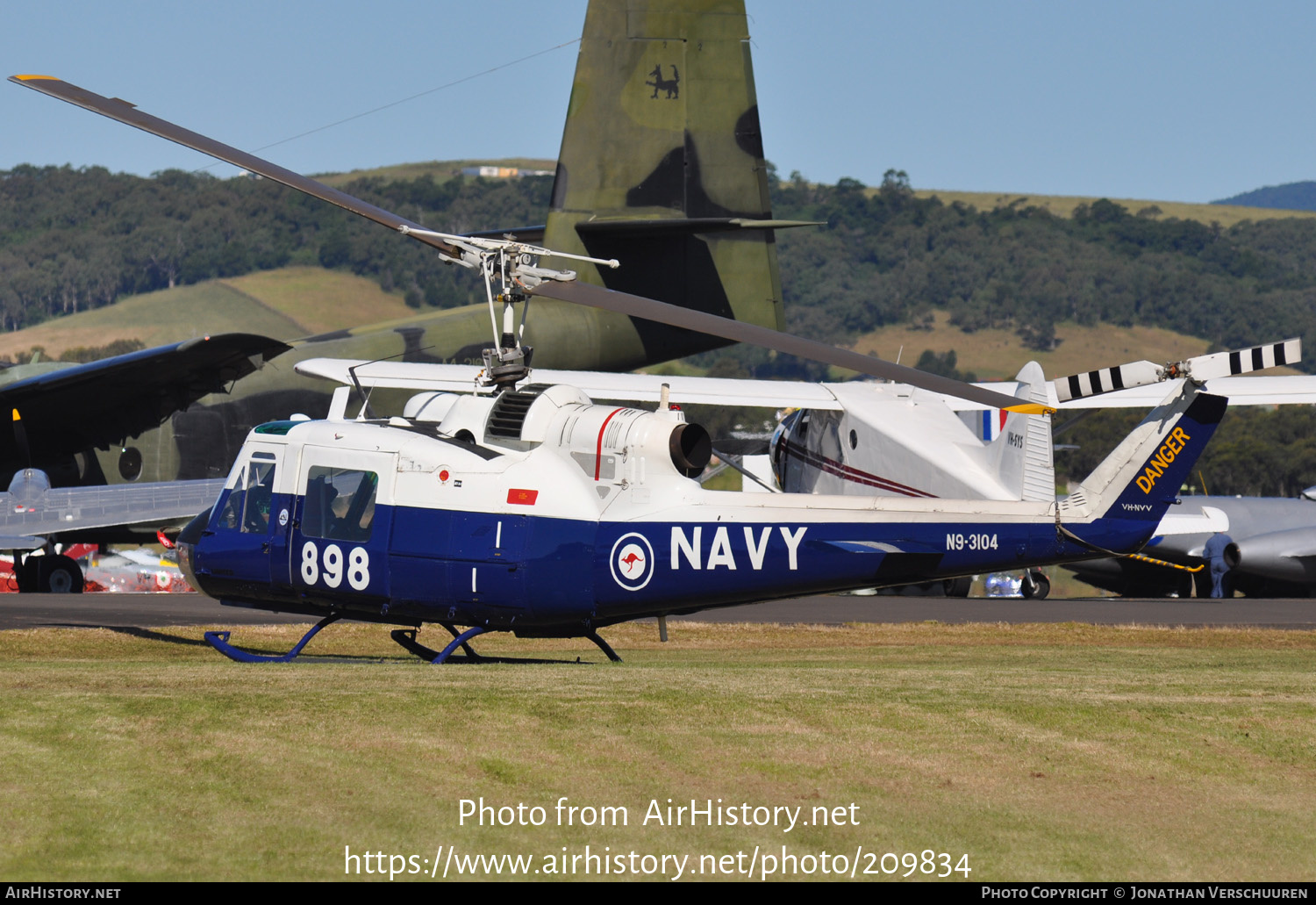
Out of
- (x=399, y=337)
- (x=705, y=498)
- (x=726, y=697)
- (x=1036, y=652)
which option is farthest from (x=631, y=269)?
(x=726, y=697)

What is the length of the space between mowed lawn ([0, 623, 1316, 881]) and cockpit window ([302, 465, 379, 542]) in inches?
68.8

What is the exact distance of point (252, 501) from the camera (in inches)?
559

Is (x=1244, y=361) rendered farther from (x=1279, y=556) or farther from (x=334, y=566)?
(x=1279, y=556)

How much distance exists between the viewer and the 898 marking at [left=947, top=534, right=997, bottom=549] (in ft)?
42.7

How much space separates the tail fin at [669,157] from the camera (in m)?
25.7

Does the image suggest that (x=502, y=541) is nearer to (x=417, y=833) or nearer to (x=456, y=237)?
(x=456, y=237)

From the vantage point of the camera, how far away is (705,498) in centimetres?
1288

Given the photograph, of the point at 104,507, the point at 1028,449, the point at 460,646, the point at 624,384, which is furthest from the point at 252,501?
the point at 104,507

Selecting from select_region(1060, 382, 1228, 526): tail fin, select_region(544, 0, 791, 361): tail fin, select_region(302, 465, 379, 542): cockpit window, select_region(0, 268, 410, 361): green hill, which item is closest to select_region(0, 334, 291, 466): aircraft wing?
select_region(544, 0, 791, 361): tail fin

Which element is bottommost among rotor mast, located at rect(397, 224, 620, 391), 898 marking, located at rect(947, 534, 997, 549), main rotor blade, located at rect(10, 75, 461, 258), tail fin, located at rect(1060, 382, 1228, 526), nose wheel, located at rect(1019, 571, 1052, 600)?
nose wheel, located at rect(1019, 571, 1052, 600)

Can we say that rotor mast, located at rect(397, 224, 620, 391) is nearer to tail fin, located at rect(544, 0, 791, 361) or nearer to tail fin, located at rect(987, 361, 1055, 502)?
tail fin, located at rect(987, 361, 1055, 502)

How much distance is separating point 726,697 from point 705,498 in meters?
3.15

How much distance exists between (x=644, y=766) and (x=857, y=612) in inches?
723

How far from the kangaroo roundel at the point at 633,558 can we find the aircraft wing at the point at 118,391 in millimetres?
14348
